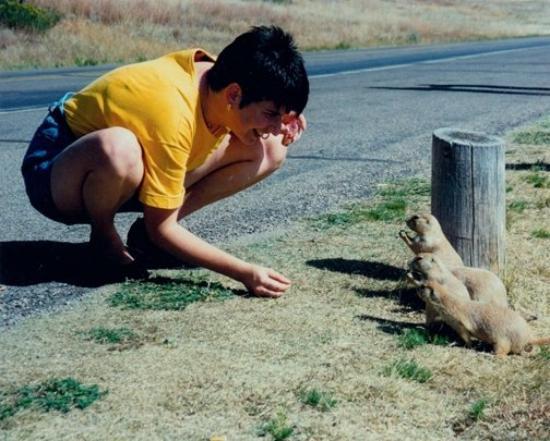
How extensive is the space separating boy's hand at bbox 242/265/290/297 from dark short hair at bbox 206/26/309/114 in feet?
2.51

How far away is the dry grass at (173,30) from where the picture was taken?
19.9 metres

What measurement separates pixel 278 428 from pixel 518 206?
12.2ft

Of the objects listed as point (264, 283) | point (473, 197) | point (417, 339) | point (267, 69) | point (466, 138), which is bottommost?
point (417, 339)

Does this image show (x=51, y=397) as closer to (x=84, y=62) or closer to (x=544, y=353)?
(x=544, y=353)

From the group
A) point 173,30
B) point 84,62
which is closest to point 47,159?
point 84,62

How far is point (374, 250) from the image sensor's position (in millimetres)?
5078

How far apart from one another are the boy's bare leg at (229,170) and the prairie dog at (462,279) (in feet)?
3.61

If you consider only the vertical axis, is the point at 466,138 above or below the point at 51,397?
above

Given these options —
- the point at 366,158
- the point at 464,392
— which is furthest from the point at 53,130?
the point at 366,158

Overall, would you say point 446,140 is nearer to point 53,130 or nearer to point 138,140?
point 138,140

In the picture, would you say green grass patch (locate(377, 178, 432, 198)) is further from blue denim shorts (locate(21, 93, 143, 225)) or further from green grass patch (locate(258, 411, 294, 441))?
green grass patch (locate(258, 411, 294, 441))

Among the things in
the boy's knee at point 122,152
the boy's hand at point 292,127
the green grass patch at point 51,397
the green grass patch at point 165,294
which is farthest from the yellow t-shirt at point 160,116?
the green grass patch at point 51,397

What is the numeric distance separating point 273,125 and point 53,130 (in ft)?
3.65

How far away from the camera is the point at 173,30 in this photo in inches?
1039
